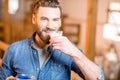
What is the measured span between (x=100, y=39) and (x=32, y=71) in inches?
225

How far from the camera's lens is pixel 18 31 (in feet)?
26.4

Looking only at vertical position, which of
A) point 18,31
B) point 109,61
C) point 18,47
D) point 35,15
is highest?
point 35,15

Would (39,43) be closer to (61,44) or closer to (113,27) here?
(61,44)

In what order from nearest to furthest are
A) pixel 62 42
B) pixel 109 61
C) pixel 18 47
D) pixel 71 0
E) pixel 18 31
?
pixel 62 42
pixel 18 47
pixel 109 61
pixel 18 31
pixel 71 0

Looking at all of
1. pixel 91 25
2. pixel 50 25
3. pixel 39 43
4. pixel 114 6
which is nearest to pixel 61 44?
pixel 50 25

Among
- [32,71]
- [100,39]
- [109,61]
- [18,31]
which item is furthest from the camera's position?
[18,31]

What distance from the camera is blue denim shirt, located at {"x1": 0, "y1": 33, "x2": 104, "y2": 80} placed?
5.36ft

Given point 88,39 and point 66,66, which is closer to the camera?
point 66,66

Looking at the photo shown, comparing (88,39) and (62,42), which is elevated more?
(62,42)

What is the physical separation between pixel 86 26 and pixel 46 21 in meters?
2.20

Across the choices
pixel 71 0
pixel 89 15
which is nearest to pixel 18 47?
pixel 89 15

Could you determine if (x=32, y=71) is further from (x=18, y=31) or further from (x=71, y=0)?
(x=71, y=0)

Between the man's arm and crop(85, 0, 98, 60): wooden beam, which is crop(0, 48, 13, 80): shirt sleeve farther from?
crop(85, 0, 98, 60): wooden beam

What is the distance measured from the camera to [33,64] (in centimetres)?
165
